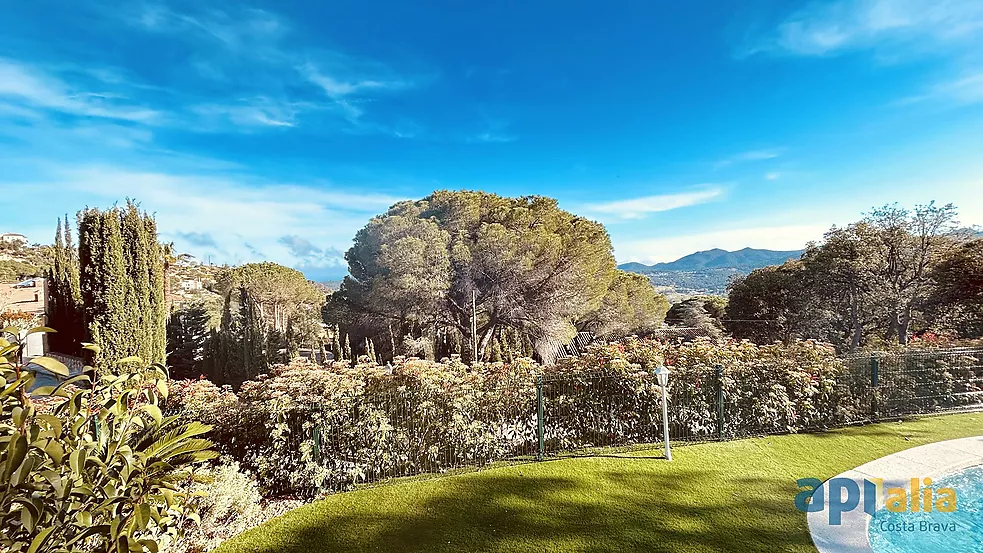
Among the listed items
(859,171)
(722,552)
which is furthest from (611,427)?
(859,171)

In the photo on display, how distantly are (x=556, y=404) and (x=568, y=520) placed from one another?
2.10m

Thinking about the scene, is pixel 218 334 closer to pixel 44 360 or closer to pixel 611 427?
pixel 611 427

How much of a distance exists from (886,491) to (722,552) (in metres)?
2.41

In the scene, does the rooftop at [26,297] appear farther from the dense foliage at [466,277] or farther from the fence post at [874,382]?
the fence post at [874,382]

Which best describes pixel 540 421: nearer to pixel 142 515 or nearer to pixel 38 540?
pixel 142 515

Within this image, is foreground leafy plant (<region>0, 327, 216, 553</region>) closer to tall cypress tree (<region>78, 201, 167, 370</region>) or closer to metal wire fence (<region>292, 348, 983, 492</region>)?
metal wire fence (<region>292, 348, 983, 492</region>)

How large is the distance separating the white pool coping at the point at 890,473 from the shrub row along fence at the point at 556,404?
49.7 inches

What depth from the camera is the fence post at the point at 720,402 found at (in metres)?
6.32

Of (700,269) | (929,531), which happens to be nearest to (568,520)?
(929,531)

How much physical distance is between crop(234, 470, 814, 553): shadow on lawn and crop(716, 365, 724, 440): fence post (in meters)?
1.40

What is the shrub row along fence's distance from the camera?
5023mm

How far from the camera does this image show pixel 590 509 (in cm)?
434

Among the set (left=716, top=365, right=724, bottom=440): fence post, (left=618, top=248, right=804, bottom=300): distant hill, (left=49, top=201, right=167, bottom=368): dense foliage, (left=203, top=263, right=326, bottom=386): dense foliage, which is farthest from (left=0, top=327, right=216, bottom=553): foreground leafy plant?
(left=618, top=248, right=804, bottom=300): distant hill
